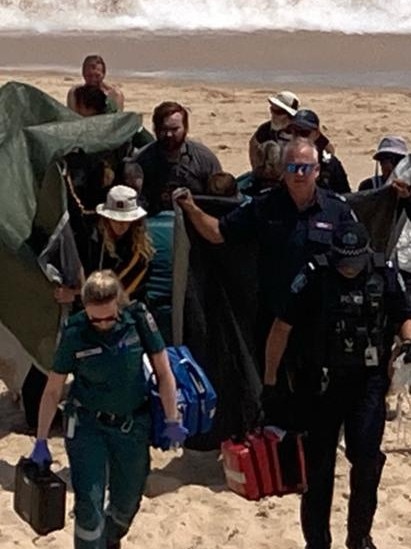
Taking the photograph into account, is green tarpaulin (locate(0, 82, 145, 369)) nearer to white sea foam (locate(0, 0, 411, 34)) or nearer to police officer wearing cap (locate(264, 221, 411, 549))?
police officer wearing cap (locate(264, 221, 411, 549))

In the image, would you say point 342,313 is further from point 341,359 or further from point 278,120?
point 278,120

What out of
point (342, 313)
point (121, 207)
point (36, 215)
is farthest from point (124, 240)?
point (342, 313)

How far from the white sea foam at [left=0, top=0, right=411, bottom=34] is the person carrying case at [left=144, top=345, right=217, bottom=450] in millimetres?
23108

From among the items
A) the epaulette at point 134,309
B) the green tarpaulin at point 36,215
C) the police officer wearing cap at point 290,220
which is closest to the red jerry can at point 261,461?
the police officer wearing cap at point 290,220

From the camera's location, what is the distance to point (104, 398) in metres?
6.46

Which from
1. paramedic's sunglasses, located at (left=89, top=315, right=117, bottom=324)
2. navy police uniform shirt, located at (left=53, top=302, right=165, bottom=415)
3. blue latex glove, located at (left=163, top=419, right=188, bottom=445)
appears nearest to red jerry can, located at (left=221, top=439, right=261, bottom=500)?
blue latex glove, located at (left=163, top=419, right=188, bottom=445)

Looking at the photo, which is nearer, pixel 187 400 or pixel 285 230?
pixel 187 400

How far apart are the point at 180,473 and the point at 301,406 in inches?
67.0

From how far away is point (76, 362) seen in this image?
645 cm

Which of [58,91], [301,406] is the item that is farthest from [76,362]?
[58,91]

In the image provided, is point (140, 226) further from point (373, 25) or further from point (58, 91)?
point (373, 25)

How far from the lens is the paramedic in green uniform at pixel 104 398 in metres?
6.41

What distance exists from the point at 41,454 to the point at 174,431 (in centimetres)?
54

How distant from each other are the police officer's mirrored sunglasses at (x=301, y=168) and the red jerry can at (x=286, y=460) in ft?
3.65
